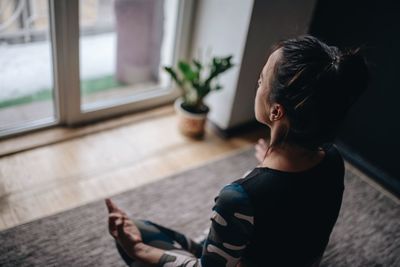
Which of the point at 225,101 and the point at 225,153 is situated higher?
the point at 225,101

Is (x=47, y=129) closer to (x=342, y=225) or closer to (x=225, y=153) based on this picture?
(x=225, y=153)

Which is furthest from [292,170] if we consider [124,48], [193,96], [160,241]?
[124,48]

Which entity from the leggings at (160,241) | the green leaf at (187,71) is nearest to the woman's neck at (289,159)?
the leggings at (160,241)

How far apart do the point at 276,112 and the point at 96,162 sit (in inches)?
54.5

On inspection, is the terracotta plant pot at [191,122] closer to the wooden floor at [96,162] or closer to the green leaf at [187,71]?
the wooden floor at [96,162]

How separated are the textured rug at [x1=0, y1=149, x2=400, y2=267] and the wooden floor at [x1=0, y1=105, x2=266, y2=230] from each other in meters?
0.08

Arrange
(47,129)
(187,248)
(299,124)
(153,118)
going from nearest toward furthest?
1. (299,124)
2. (187,248)
3. (47,129)
4. (153,118)

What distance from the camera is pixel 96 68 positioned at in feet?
8.12

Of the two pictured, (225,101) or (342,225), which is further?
(225,101)

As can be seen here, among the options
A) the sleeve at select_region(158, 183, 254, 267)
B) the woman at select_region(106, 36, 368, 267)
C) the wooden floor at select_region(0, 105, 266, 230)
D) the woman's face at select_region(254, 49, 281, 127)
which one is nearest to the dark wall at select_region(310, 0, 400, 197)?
the wooden floor at select_region(0, 105, 266, 230)

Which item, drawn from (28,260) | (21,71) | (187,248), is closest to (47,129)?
(21,71)

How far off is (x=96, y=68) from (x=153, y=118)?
0.48 metres

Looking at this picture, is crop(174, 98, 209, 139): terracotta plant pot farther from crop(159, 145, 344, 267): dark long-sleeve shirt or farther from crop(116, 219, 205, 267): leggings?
crop(159, 145, 344, 267): dark long-sleeve shirt

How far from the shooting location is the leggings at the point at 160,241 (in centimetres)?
122
